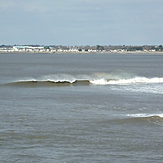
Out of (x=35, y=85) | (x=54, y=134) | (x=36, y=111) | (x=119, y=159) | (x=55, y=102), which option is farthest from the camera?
(x=35, y=85)

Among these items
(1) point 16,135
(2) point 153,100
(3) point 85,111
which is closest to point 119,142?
(1) point 16,135

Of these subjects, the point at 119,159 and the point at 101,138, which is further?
the point at 101,138

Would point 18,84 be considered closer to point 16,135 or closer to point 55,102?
point 55,102

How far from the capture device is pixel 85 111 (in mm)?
28328

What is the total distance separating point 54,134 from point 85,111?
719 centimetres

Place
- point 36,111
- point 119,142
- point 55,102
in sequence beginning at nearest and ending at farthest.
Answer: point 119,142 → point 36,111 → point 55,102

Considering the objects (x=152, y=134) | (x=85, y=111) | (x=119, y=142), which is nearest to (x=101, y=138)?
(x=119, y=142)

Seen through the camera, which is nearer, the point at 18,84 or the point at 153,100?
the point at 153,100

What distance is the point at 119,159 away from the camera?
1752 cm

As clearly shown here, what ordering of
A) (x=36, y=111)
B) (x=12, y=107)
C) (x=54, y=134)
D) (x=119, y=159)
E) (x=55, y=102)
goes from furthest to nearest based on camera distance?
(x=55, y=102) < (x=12, y=107) < (x=36, y=111) < (x=54, y=134) < (x=119, y=159)

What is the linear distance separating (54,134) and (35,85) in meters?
28.2

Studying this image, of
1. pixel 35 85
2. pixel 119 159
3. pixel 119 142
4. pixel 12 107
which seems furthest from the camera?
pixel 35 85

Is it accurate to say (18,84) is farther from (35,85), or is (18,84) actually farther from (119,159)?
(119,159)

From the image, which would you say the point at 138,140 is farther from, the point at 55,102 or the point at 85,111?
the point at 55,102
